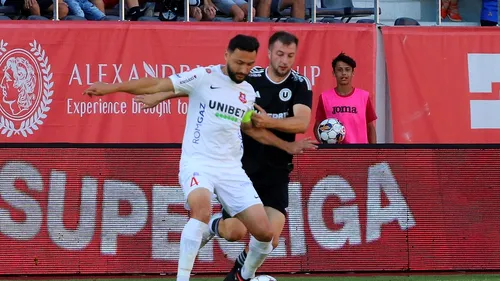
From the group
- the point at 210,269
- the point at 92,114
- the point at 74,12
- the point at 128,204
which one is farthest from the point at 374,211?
the point at 74,12

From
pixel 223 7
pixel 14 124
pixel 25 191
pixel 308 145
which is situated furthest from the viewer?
pixel 223 7

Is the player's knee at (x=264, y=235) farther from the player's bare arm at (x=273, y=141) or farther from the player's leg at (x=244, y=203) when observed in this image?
the player's bare arm at (x=273, y=141)

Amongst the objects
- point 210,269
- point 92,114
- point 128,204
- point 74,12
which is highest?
point 74,12

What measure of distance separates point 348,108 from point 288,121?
343 centimetres

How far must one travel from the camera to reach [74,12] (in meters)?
13.3

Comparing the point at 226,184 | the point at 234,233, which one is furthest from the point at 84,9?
the point at 226,184

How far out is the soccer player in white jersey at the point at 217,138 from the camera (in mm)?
7672

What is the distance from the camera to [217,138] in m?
7.86

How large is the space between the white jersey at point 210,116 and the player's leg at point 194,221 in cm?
17

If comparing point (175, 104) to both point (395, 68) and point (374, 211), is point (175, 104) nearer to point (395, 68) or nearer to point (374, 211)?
point (395, 68)

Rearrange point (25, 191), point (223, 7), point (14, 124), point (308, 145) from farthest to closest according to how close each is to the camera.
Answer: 1. point (223, 7)
2. point (14, 124)
3. point (25, 191)
4. point (308, 145)

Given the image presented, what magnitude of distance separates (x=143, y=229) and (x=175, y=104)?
3360 millimetres

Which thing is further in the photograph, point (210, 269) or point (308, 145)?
point (210, 269)

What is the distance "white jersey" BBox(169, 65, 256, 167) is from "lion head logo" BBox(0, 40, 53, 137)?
17.1 feet
